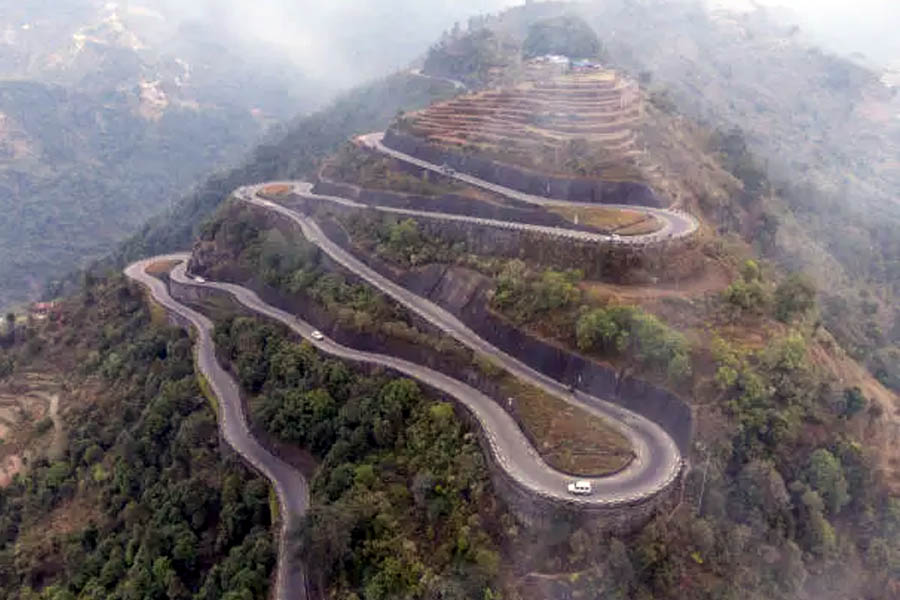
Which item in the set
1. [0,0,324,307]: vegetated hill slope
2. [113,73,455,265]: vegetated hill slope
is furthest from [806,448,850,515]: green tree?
[0,0,324,307]: vegetated hill slope

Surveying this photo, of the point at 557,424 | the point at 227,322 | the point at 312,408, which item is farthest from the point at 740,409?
the point at 227,322

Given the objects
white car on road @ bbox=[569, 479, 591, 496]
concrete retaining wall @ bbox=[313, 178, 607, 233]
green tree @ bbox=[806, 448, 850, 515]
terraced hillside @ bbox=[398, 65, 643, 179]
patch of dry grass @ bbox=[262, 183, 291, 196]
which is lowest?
patch of dry grass @ bbox=[262, 183, 291, 196]

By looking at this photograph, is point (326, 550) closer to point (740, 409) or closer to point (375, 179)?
point (740, 409)

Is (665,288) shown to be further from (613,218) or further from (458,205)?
(458,205)

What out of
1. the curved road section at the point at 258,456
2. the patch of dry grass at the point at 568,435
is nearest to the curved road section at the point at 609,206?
the patch of dry grass at the point at 568,435

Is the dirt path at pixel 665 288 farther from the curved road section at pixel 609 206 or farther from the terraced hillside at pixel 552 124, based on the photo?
the terraced hillside at pixel 552 124

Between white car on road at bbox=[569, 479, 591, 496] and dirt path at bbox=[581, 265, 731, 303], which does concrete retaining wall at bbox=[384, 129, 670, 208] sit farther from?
white car on road at bbox=[569, 479, 591, 496]
